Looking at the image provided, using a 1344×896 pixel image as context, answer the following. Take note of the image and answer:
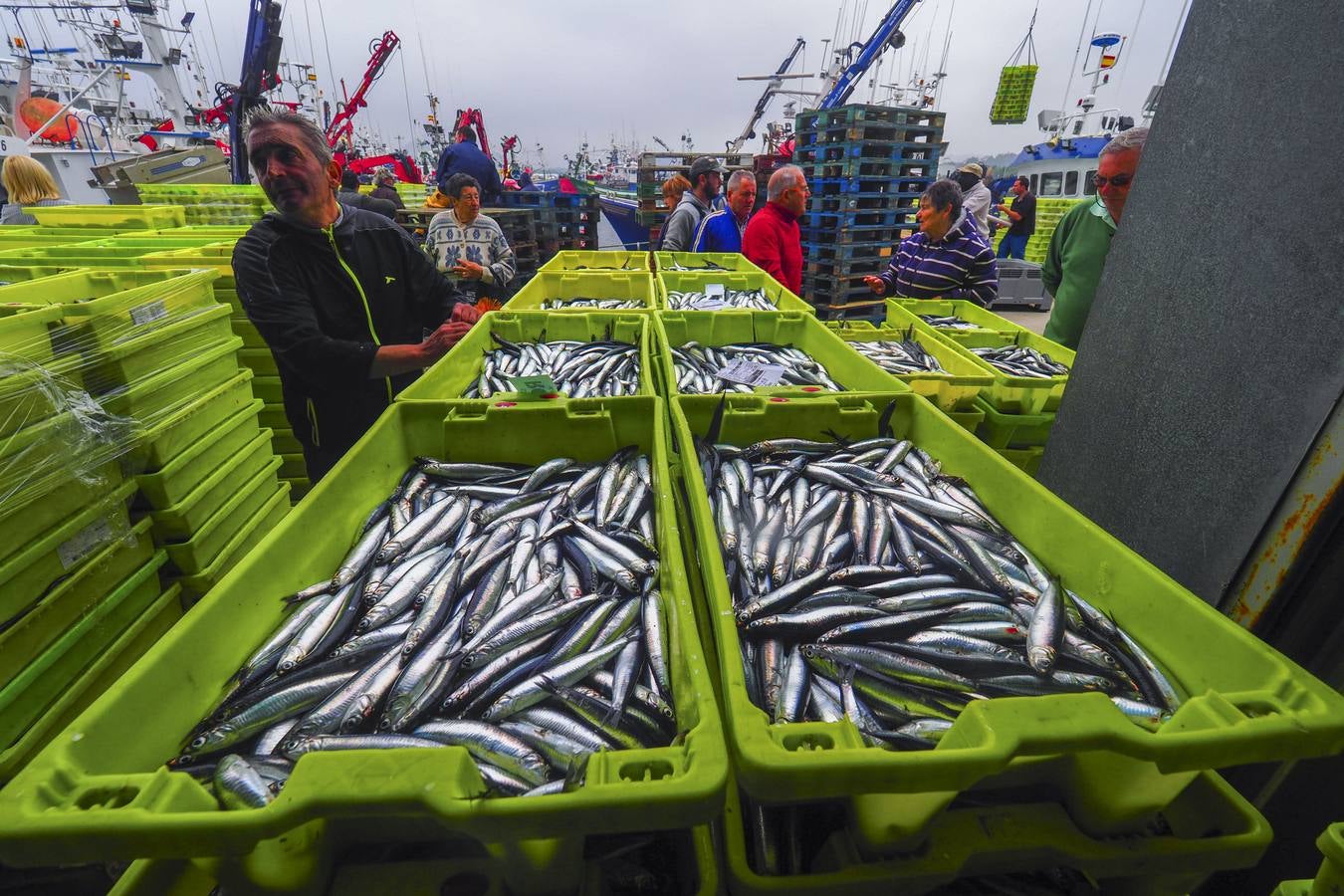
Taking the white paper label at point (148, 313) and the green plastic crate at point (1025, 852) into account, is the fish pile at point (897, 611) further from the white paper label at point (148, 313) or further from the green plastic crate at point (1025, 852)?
the white paper label at point (148, 313)

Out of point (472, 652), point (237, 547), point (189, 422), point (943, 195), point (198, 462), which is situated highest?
point (943, 195)

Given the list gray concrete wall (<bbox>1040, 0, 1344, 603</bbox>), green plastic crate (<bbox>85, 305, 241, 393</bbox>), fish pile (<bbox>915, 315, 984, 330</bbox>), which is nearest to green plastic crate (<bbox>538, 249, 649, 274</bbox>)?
fish pile (<bbox>915, 315, 984, 330</bbox>)

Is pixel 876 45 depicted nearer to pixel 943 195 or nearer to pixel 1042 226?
pixel 1042 226

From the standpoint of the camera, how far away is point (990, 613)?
1.71m

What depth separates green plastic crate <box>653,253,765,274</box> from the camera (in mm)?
6660

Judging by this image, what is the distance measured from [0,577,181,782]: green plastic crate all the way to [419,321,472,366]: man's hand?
5.38ft

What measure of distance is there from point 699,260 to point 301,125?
4815 mm

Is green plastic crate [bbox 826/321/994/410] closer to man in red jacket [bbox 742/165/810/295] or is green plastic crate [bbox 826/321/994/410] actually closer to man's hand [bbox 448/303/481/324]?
man in red jacket [bbox 742/165/810/295]

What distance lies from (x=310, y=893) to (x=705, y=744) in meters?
0.80

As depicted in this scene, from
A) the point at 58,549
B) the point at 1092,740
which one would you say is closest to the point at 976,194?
the point at 1092,740

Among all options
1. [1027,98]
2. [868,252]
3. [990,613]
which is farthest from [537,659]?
[1027,98]

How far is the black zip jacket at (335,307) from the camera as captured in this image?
2920 mm

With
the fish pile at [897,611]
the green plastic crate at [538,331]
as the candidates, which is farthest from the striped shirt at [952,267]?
the fish pile at [897,611]

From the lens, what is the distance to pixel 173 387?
2744 millimetres
